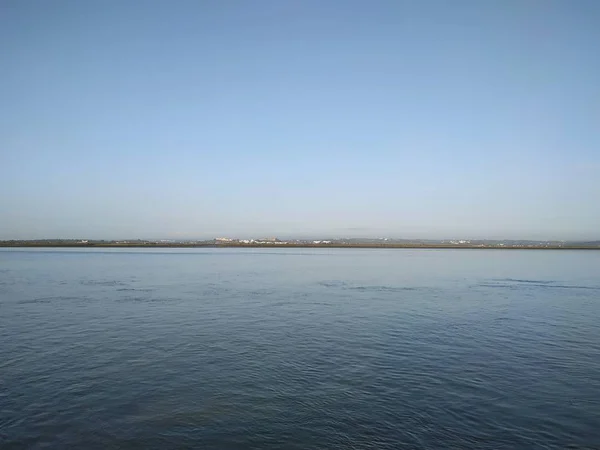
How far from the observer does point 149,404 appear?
34.1ft

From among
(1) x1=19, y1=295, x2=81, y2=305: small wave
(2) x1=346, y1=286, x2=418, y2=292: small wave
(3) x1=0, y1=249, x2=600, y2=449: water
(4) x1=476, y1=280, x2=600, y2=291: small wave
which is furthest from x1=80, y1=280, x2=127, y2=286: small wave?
(4) x1=476, y1=280, x2=600, y2=291: small wave

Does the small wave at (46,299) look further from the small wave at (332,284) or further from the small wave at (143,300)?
the small wave at (332,284)

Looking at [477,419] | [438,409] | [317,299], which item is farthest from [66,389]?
[317,299]

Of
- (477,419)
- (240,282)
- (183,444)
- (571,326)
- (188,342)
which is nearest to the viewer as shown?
(183,444)

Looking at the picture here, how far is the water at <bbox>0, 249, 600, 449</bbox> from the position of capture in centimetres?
898

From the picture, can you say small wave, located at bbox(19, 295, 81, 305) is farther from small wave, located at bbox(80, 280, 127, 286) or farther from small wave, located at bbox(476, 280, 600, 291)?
small wave, located at bbox(476, 280, 600, 291)

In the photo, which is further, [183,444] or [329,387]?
[329,387]

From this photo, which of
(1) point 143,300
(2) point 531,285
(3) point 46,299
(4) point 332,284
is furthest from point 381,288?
(3) point 46,299

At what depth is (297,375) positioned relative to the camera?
12508mm

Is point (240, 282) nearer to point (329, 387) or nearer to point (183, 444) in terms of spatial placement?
point (329, 387)

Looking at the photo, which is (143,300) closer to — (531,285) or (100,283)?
(100,283)

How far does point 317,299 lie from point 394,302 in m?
4.99

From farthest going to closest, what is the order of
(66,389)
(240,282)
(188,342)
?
1. (240,282)
2. (188,342)
3. (66,389)

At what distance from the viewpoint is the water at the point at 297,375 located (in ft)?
29.5
